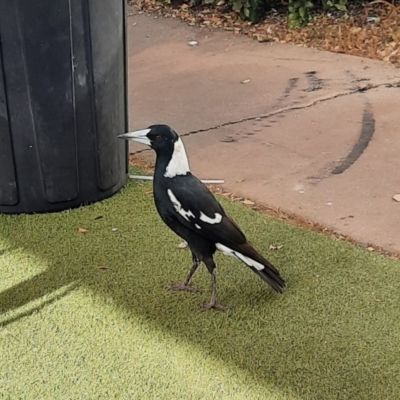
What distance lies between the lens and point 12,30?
12.1ft

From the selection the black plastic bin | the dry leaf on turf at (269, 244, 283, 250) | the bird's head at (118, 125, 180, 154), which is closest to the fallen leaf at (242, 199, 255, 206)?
the dry leaf on turf at (269, 244, 283, 250)

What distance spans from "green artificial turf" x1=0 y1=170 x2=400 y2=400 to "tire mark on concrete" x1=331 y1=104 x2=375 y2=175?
877mm

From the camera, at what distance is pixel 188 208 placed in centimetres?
311

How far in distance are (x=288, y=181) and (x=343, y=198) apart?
0.38m

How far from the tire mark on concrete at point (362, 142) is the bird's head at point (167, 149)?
1.67 meters

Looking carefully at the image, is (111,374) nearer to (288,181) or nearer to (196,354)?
(196,354)

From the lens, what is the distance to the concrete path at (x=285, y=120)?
4.28 metres

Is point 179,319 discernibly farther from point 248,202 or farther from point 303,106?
point 303,106

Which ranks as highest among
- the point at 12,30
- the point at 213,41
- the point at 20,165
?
the point at 12,30

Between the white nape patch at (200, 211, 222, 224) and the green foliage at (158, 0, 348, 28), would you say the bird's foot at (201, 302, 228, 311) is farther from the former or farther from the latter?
the green foliage at (158, 0, 348, 28)

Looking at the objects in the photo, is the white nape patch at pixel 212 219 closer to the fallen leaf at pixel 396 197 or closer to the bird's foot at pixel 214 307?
the bird's foot at pixel 214 307

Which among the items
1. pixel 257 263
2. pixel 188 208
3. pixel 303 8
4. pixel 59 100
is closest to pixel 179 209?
pixel 188 208

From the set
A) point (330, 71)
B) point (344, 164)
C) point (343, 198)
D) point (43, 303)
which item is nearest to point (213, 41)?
point (330, 71)

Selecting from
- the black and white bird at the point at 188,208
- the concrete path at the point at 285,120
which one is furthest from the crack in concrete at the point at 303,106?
the black and white bird at the point at 188,208
